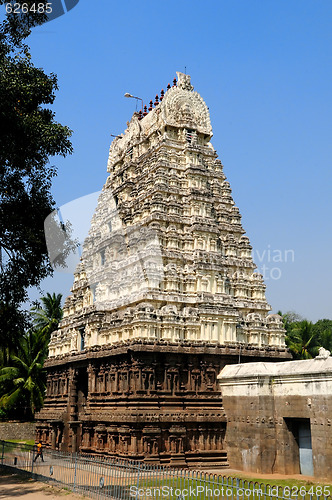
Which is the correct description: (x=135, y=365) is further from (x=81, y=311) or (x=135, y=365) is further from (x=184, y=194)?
(x=184, y=194)

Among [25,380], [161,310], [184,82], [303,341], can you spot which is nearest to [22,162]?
[161,310]

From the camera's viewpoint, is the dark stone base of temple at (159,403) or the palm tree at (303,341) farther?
the palm tree at (303,341)

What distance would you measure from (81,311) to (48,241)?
13443 millimetres

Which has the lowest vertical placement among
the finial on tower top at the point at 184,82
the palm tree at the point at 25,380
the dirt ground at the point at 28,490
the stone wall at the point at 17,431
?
the dirt ground at the point at 28,490

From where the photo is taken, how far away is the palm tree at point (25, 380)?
1678 inches

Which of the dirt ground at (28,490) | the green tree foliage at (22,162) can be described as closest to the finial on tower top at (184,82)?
the green tree foliage at (22,162)

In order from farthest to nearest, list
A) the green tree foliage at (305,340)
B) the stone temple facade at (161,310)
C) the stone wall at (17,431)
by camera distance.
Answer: the green tree foliage at (305,340) < the stone wall at (17,431) < the stone temple facade at (161,310)

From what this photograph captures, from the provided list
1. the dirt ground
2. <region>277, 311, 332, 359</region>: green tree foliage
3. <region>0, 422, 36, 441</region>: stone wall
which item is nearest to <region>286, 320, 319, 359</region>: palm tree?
<region>277, 311, 332, 359</region>: green tree foliage

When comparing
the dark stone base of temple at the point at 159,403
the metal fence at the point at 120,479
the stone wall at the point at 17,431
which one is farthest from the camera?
the stone wall at the point at 17,431

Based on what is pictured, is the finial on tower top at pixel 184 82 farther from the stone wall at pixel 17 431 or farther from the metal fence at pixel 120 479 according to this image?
the stone wall at pixel 17 431

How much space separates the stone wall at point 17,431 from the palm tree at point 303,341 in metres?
25.9

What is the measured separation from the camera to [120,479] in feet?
54.0

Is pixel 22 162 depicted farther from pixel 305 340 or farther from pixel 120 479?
pixel 305 340

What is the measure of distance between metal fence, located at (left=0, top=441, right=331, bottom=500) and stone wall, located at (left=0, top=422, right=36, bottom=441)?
20.0 m
